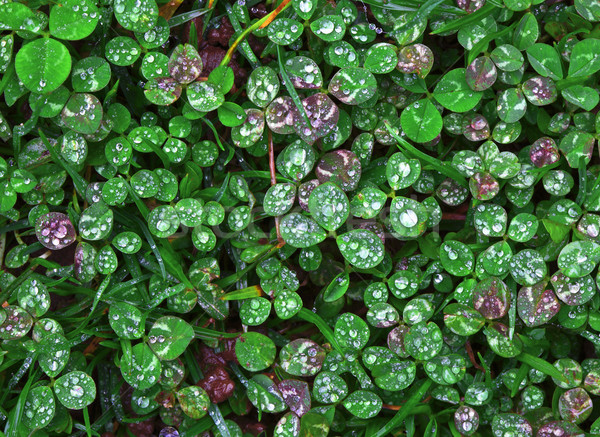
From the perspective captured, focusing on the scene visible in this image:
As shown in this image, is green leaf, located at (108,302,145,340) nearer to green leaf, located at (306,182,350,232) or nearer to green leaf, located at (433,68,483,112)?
green leaf, located at (306,182,350,232)

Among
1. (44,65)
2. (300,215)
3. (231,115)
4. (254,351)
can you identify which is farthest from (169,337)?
(44,65)

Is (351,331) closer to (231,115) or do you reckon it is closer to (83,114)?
(231,115)

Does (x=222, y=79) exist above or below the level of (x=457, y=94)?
above

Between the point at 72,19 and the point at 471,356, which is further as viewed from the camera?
the point at 471,356

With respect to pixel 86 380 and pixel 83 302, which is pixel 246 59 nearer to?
pixel 83 302

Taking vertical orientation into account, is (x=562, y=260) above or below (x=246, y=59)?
below

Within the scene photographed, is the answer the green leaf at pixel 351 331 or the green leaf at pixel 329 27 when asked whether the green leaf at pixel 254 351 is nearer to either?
the green leaf at pixel 351 331

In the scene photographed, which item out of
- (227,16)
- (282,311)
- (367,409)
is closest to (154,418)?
(282,311)

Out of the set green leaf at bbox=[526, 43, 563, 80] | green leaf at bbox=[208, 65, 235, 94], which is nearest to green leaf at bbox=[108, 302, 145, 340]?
green leaf at bbox=[208, 65, 235, 94]
